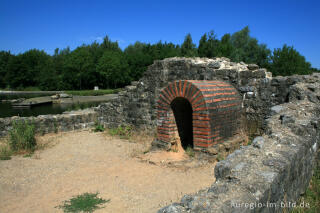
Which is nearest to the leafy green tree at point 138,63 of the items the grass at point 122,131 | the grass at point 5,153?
the grass at point 122,131

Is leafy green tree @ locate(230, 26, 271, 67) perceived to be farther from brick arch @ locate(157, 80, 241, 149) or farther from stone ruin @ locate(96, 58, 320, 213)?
brick arch @ locate(157, 80, 241, 149)

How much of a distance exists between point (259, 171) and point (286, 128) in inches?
59.7

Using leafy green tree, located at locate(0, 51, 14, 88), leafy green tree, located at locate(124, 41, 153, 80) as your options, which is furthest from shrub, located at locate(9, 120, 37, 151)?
leafy green tree, located at locate(0, 51, 14, 88)

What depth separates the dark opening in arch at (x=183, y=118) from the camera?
21.3ft

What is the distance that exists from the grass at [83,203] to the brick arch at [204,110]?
2.56m

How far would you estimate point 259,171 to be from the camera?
2.43 meters

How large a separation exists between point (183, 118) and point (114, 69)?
1664 inches

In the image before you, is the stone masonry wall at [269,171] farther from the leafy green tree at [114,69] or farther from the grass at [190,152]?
the leafy green tree at [114,69]

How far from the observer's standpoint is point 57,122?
30.8ft

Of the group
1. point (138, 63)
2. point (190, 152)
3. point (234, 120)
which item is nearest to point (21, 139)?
point (190, 152)

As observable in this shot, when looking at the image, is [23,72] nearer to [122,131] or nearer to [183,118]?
[122,131]

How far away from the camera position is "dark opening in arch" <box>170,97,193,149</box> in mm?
6478

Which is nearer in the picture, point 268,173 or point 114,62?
point 268,173

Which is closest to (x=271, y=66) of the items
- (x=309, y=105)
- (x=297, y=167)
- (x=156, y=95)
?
(x=156, y=95)
